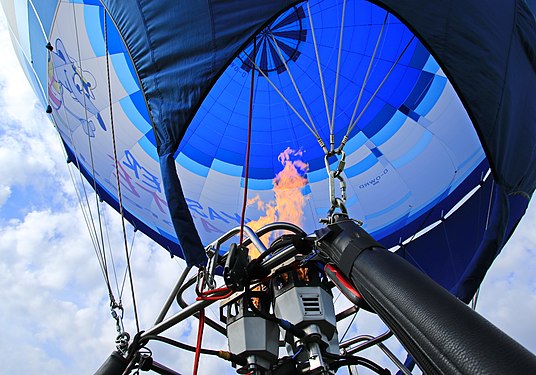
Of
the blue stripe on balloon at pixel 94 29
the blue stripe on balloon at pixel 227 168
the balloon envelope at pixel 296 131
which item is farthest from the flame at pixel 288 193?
the blue stripe on balloon at pixel 94 29

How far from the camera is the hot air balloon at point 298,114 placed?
2.29 m

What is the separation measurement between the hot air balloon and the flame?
0.05ft

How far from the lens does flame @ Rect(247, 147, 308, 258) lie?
16.0ft

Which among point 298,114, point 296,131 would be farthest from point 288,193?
point 298,114

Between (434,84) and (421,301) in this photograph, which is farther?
(434,84)

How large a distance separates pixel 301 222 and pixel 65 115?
2.51 m

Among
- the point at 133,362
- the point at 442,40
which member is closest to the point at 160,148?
the point at 133,362

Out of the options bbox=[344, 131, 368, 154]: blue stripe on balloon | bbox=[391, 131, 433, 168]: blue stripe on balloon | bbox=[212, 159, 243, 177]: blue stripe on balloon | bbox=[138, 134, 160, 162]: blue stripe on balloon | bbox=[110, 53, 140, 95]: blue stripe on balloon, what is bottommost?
bbox=[391, 131, 433, 168]: blue stripe on balloon

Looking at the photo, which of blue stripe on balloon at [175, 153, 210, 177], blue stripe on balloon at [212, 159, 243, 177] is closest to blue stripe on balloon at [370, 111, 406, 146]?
blue stripe on balloon at [212, 159, 243, 177]

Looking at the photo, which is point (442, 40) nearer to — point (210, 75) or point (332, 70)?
point (210, 75)

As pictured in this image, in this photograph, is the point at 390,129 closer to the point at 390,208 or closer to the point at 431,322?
the point at 390,208

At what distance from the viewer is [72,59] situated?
156 inches

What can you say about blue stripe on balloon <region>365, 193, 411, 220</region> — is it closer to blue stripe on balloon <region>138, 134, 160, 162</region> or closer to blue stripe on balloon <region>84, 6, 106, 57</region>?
blue stripe on balloon <region>138, 134, 160, 162</region>

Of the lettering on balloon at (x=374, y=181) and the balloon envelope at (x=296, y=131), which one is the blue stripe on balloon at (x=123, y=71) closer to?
the balloon envelope at (x=296, y=131)
